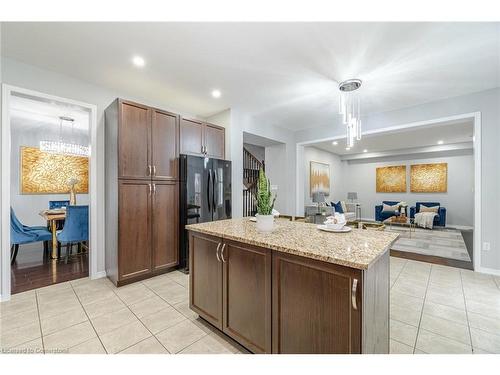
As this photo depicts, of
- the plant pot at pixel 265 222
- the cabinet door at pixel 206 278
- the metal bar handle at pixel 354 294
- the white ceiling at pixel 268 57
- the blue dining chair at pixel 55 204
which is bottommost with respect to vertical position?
the cabinet door at pixel 206 278

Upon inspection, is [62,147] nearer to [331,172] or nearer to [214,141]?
[214,141]

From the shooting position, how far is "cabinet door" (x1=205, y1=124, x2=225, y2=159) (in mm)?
3760

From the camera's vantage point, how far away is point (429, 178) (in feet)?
24.8

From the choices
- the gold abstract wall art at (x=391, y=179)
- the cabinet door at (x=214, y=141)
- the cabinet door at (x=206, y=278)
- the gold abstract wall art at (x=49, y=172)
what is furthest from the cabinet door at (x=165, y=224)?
the gold abstract wall art at (x=391, y=179)

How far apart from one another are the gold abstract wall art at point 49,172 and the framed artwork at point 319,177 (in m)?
6.24

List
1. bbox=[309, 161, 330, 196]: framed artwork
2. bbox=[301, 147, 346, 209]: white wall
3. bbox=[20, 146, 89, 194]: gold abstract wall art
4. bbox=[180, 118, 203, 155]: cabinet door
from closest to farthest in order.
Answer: bbox=[180, 118, 203, 155]: cabinet door
bbox=[20, 146, 89, 194]: gold abstract wall art
bbox=[301, 147, 346, 209]: white wall
bbox=[309, 161, 330, 196]: framed artwork

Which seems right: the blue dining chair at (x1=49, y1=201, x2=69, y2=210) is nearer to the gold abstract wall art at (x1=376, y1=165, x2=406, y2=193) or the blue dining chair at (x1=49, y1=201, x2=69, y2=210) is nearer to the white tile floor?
the white tile floor

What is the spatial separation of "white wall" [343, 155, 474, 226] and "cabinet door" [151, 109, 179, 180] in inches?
290

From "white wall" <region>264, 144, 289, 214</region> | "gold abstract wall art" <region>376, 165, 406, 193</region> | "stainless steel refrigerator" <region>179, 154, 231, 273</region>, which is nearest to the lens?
"stainless steel refrigerator" <region>179, 154, 231, 273</region>

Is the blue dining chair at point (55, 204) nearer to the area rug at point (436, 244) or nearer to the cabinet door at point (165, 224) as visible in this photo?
the cabinet door at point (165, 224)

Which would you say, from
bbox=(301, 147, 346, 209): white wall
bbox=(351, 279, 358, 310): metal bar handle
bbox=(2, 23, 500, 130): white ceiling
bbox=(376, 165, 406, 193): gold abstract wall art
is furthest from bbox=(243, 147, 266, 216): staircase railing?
bbox=(376, 165, 406, 193): gold abstract wall art

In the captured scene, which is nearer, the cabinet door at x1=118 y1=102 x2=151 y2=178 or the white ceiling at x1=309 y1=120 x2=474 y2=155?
the cabinet door at x1=118 y1=102 x2=151 y2=178

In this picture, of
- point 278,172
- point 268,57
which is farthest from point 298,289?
point 278,172

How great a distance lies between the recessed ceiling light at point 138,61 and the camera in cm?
246
